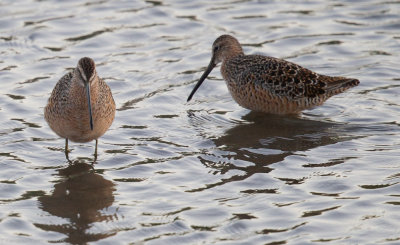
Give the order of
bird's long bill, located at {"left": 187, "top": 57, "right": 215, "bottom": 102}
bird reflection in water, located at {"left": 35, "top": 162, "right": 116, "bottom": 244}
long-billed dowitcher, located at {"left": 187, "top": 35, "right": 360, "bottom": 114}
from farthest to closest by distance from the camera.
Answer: bird's long bill, located at {"left": 187, "top": 57, "right": 215, "bottom": 102} < long-billed dowitcher, located at {"left": 187, "top": 35, "right": 360, "bottom": 114} < bird reflection in water, located at {"left": 35, "top": 162, "right": 116, "bottom": 244}

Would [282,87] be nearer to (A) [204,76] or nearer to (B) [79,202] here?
(A) [204,76]

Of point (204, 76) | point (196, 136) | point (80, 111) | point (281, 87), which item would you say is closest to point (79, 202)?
point (80, 111)

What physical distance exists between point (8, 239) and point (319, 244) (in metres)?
1.88

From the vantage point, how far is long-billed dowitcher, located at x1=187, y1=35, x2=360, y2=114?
7.38 meters

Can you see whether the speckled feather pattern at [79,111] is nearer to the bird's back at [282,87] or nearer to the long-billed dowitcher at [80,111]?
the long-billed dowitcher at [80,111]

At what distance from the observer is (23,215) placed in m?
5.27

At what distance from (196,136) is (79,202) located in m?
1.58

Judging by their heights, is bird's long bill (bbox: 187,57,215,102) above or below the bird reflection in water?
above

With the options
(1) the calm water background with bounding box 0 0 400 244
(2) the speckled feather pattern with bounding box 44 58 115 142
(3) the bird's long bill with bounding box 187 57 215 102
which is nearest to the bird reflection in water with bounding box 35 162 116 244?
(1) the calm water background with bounding box 0 0 400 244

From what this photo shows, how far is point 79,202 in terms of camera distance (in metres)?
5.60

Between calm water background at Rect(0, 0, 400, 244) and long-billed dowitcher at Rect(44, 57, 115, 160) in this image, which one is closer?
calm water background at Rect(0, 0, 400, 244)

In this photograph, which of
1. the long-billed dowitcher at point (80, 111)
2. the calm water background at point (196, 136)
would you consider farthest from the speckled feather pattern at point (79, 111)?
the calm water background at point (196, 136)

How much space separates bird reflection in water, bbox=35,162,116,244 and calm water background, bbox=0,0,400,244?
1 cm

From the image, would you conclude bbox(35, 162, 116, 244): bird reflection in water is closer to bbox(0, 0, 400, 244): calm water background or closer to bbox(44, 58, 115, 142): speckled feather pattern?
bbox(0, 0, 400, 244): calm water background
